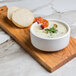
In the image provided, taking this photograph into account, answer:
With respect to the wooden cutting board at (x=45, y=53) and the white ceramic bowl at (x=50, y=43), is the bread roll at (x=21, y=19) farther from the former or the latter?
the white ceramic bowl at (x=50, y=43)

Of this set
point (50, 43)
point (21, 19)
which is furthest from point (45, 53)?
point (21, 19)

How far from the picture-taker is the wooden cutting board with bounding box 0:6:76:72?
112 cm

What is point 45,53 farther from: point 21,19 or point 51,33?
point 21,19

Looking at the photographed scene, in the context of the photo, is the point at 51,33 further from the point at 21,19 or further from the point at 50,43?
the point at 21,19

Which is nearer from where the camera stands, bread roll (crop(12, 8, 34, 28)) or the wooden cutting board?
the wooden cutting board

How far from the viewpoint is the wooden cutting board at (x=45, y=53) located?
1.12 meters

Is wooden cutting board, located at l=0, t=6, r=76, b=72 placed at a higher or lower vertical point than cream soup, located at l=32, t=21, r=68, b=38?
lower

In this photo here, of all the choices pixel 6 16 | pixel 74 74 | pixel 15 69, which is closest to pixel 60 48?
pixel 74 74

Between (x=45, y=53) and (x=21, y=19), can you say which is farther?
(x=21, y=19)

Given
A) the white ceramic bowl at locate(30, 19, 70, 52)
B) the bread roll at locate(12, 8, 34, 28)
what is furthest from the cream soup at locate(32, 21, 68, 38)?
the bread roll at locate(12, 8, 34, 28)

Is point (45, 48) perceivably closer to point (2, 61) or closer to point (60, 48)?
point (60, 48)

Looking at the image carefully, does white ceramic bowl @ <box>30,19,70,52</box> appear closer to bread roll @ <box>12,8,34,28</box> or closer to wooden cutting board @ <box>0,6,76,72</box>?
wooden cutting board @ <box>0,6,76,72</box>

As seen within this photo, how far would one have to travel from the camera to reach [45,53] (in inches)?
47.2

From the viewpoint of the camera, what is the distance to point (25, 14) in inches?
57.2
